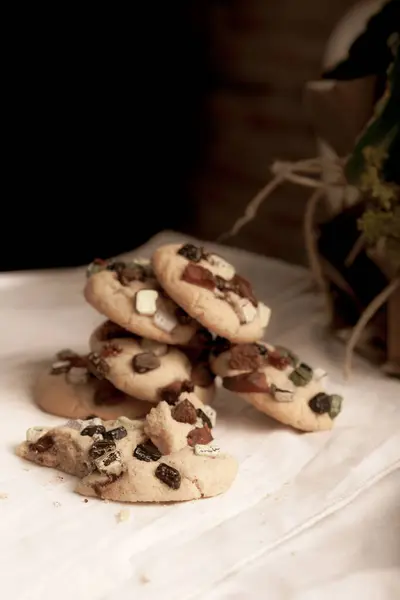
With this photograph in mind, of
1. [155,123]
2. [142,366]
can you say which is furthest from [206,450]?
[155,123]

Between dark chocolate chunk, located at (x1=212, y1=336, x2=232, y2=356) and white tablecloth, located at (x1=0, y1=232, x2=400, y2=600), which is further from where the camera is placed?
dark chocolate chunk, located at (x1=212, y1=336, x2=232, y2=356)

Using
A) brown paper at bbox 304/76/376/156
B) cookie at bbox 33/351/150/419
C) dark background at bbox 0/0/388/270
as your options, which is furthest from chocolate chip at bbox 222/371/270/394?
dark background at bbox 0/0/388/270

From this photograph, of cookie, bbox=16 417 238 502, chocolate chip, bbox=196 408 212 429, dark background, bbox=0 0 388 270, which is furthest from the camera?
dark background, bbox=0 0 388 270

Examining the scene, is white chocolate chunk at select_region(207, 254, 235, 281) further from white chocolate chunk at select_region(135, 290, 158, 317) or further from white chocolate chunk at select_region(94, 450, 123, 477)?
white chocolate chunk at select_region(94, 450, 123, 477)

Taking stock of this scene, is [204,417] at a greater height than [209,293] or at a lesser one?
lesser

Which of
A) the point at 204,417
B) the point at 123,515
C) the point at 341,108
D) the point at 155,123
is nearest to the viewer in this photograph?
the point at 123,515

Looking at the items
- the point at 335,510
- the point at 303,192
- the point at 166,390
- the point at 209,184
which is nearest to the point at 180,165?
the point at 209,184

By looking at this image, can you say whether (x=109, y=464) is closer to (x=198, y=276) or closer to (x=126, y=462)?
(x=126, y=462)
